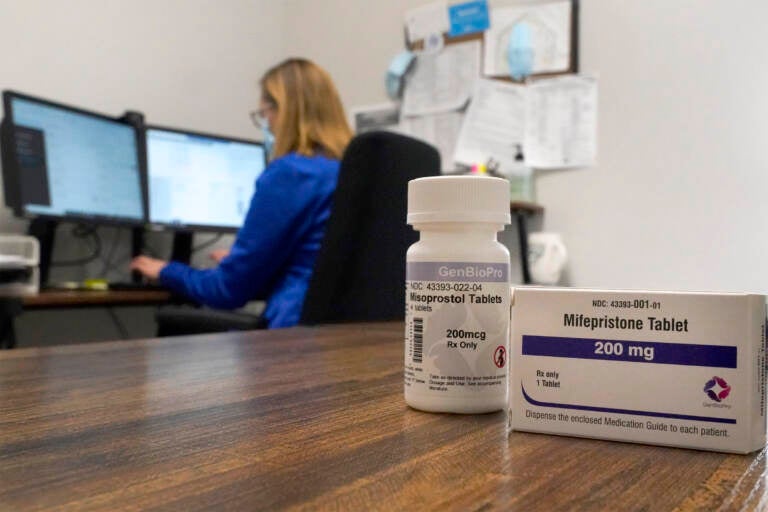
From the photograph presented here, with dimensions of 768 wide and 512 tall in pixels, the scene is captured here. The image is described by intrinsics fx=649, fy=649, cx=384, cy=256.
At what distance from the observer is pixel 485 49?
2.29 meters

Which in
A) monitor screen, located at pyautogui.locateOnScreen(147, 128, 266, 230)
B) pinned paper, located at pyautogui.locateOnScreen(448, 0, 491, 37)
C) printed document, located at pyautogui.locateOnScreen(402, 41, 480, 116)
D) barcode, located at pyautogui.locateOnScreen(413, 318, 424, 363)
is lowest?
barcode, located at pyautogui.locateOnScreen(413, 318, 424, 363)

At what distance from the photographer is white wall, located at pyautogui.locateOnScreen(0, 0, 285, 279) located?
196 centimetres

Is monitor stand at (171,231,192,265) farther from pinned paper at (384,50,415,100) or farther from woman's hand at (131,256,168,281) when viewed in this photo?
pinned paper at (384,50,415,100)

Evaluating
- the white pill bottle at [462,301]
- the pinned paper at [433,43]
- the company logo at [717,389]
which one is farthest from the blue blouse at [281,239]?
the company logo at [717,389]

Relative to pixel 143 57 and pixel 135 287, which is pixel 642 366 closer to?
pixel 135 287

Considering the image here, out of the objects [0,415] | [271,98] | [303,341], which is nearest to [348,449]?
[0,415]

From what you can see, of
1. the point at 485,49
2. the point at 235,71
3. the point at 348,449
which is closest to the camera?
the point at 348,449

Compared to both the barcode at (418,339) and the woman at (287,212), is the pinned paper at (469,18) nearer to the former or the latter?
the woman at (287,212)

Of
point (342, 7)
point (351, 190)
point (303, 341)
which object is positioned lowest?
point (303, 341)

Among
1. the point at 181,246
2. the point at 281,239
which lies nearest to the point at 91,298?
the point at 281,239

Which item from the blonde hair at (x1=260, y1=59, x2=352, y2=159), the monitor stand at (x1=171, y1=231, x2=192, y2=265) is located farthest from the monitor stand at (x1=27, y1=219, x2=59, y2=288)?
the blonde hair at (x1=260, y1=59, x2=352, y2=159)

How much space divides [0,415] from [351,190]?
96cm

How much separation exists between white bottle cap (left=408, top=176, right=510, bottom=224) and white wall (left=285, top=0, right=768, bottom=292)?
65.0 inches

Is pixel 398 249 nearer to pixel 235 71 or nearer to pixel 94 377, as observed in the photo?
pixel 94 377
